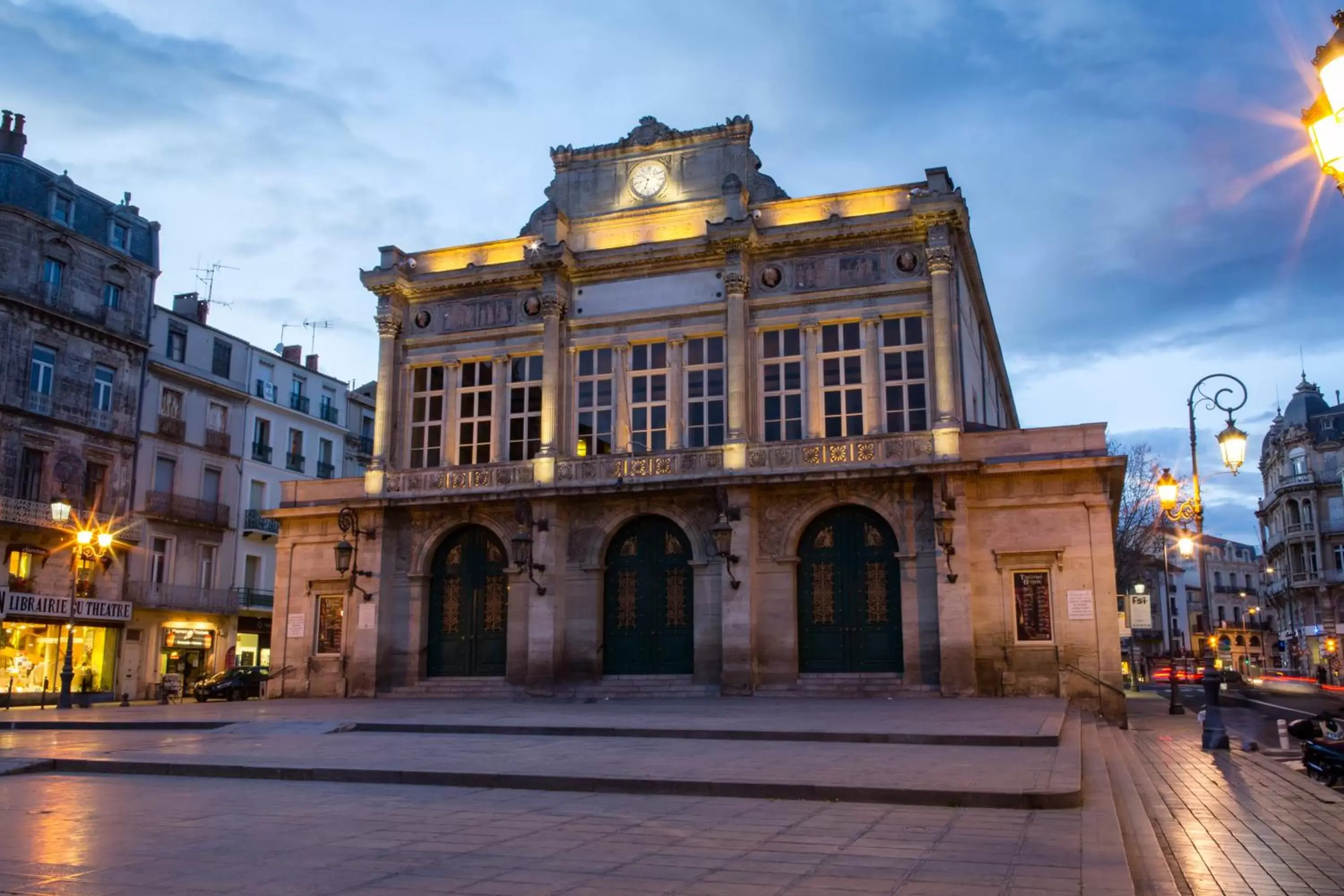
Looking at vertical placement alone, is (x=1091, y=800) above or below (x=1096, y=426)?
below

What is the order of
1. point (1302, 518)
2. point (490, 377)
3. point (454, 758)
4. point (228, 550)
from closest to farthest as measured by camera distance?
point (454, 758), point (490, 377), point (228, 550), point (1302, 518)

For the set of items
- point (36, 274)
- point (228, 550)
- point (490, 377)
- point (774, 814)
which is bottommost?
point (774, 814)

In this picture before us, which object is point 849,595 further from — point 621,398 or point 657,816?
point 657,816

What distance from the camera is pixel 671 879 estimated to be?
271 inches

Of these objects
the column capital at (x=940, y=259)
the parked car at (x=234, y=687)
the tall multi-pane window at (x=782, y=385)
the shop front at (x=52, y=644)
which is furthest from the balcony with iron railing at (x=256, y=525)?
the column capital at (x=940, y=259)

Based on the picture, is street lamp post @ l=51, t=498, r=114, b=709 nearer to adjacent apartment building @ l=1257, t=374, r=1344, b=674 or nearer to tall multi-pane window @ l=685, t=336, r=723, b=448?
tall multi-pane window @ l=685, t=336, r=723, b=448

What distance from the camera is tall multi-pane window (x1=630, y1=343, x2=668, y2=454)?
97.7ft

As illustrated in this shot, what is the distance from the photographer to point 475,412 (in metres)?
31.8

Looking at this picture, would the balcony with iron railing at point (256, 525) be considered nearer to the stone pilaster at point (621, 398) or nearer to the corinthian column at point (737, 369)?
the stone pilaster at point (621, 398)

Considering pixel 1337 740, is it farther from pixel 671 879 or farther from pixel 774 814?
pixel 671 879

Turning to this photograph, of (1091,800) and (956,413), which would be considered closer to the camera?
(1091,800)

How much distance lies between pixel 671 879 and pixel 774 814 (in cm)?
279

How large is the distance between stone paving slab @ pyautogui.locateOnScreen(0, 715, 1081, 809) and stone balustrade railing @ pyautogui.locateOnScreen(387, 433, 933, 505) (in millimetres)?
10279

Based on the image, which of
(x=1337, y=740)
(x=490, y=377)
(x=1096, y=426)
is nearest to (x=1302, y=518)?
(x=1096, y=426)
